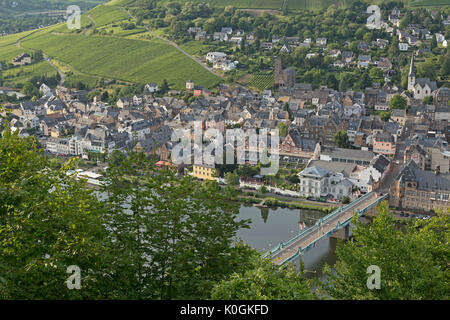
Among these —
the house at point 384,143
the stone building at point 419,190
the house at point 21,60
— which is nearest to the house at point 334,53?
the house at point 384,143

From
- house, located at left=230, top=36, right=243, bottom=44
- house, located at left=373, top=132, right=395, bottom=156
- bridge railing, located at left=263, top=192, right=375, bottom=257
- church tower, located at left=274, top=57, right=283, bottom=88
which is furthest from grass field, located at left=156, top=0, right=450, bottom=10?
bridge railing, located at left=263, top=192, right=375, bottom=257

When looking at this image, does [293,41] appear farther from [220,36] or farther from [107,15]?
[107,15]

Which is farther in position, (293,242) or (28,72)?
(28,72)

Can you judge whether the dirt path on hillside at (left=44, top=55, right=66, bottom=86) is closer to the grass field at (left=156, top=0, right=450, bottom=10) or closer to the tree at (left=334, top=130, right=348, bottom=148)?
the grass field at (left=156, top=0, right=450, bottom=10)

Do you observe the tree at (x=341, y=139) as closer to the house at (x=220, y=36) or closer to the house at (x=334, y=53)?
the house at (x=334, y=53)

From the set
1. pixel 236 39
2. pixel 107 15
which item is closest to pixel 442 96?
pixel 236 39

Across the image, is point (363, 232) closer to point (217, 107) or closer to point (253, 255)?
point (253, 255)

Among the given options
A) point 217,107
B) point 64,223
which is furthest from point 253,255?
point 217,107
